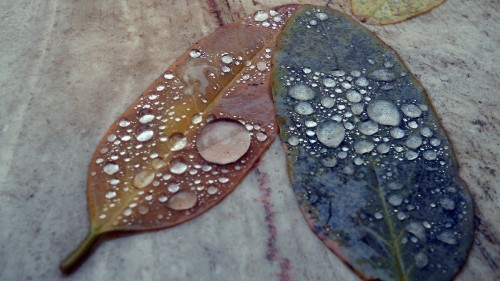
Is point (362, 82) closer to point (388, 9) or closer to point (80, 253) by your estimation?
point (388, 9)

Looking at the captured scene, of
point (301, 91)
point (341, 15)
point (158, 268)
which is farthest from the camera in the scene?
point (341, 15)

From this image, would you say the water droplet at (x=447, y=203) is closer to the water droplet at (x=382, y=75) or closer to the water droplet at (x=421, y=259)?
the water droplet at (x=421, y=259)

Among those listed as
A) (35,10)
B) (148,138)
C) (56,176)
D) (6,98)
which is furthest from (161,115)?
(35,10)

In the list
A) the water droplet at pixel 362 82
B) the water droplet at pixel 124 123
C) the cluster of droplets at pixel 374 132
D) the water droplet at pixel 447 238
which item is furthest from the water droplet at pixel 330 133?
the water droplet at pixel 124 123

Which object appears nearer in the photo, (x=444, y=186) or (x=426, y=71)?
(x=444, y=186)

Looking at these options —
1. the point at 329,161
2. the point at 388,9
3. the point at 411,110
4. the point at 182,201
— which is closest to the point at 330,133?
the point at 329,161

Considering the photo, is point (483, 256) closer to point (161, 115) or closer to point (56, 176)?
point (161, 115)

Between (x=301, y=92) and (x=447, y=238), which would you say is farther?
(x=301, y=92)
